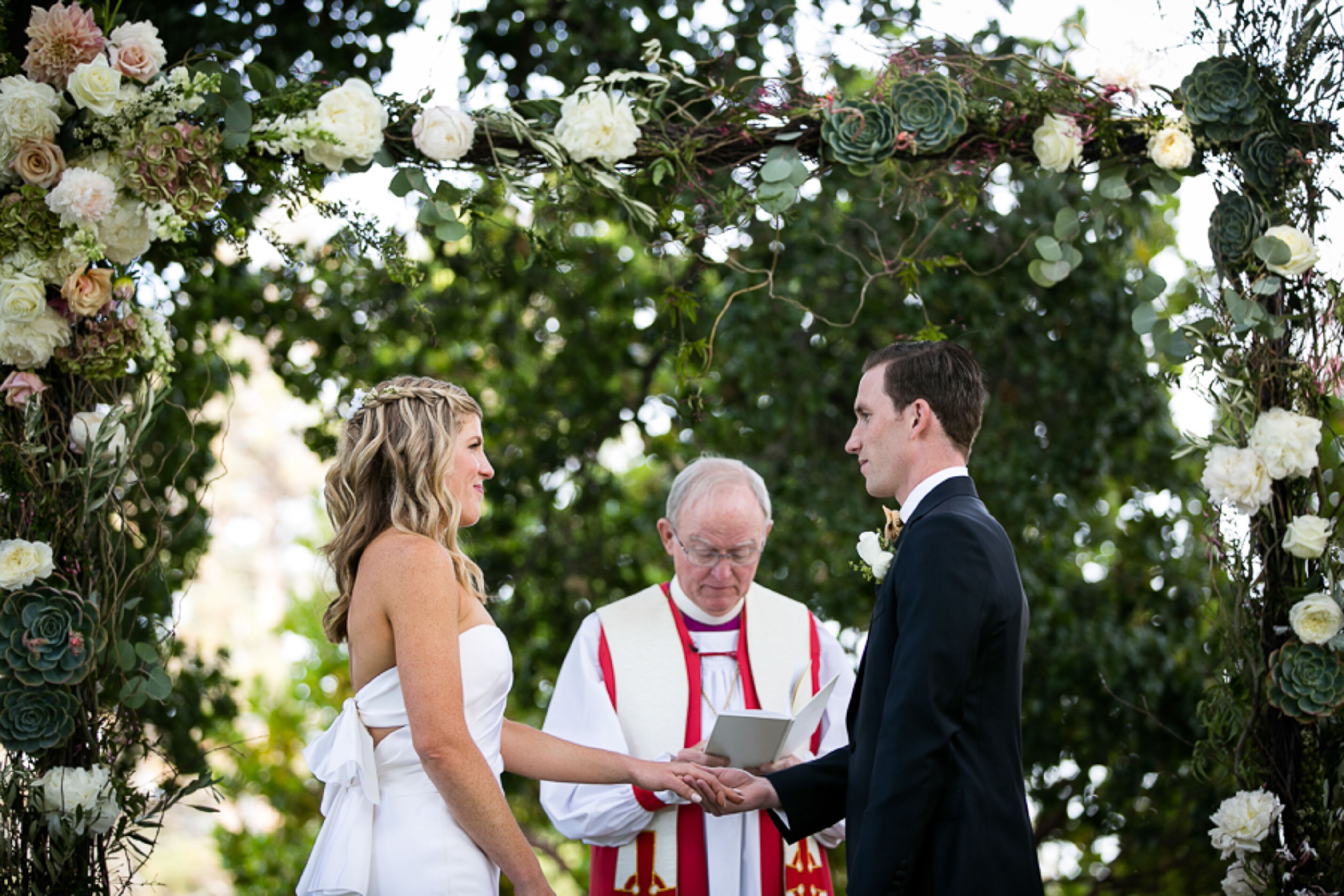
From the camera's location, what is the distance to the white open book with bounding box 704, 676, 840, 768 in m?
3.04

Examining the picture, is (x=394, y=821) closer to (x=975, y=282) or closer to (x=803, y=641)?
(x=803, y=641)

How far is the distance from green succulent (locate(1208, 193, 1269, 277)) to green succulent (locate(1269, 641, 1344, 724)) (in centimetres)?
108

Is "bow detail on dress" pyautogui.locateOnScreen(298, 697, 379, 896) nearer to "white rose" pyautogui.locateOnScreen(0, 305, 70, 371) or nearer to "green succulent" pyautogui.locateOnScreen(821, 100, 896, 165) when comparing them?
"white rose" pyautogui.locateOnScreen(0, 305, 70, 371)

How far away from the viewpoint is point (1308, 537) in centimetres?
316

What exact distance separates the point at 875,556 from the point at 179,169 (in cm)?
218

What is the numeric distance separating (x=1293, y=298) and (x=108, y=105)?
10.8ft

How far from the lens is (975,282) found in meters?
6.12

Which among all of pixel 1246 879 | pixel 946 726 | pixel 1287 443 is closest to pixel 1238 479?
pixel 1287 443

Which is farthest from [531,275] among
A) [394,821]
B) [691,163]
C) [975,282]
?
[394,821]

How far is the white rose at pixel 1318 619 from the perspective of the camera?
122 inches

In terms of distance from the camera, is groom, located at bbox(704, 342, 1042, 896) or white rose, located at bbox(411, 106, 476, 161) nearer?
groom, located at bbox(704, 342, 1042, 896)

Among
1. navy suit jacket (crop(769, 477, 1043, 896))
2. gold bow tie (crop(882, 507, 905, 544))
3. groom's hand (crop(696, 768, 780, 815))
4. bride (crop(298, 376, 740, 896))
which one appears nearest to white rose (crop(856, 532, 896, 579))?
gold bow tie (crop(882, 507, 905, 544))

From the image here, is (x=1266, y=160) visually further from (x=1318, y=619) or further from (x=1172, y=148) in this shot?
(x=1318, y=619)

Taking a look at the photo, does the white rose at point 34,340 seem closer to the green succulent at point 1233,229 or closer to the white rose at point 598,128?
the white rose at point 598,128
